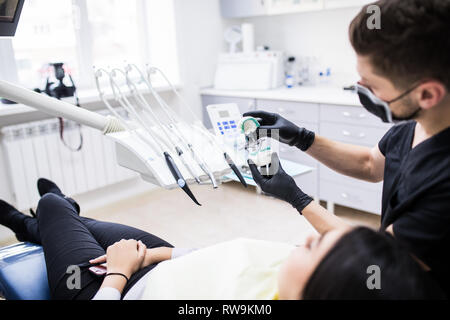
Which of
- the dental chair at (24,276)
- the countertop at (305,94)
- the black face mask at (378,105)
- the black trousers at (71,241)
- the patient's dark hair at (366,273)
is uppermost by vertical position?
the black face mask at (378,105)

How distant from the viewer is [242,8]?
3377 mm

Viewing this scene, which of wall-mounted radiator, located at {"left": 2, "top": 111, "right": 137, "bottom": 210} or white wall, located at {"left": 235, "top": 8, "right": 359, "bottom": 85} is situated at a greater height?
white wall, located at {"left": 235, "top": 8, "right": 359, "bottom": 85}

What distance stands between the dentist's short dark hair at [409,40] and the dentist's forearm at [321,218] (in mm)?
400

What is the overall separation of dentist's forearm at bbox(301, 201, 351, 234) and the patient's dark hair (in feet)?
0.96

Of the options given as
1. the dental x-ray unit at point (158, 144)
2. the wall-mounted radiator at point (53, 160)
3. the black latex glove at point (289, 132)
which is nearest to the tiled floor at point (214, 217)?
the wall-mounted radiator at point (53, 160)

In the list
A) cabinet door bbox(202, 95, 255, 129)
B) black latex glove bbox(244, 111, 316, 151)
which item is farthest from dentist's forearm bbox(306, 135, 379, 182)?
cabinet door bbox(202, 95, 255, 129)

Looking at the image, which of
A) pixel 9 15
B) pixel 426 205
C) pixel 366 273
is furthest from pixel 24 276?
pixel 426 205

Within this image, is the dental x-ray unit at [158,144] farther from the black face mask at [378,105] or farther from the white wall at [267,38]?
the white wall at [267,38]

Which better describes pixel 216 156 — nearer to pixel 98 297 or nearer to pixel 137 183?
pixel 98 297

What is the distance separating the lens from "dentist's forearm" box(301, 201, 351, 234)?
1096 millimetres

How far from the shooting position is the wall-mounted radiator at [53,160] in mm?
2566

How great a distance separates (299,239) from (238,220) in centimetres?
47

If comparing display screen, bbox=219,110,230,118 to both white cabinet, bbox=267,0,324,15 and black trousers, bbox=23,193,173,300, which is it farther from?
white cabinet, bbox=267,0,324,15

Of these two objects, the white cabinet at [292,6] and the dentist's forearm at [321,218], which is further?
the white cabinet at [292,6]
